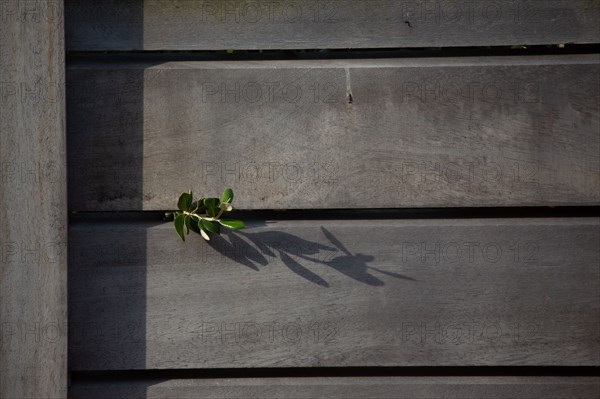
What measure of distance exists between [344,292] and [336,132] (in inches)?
12.0

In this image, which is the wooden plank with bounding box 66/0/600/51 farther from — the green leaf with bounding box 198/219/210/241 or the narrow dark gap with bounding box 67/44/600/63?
the green leaf with bounding box 198/219/210/241

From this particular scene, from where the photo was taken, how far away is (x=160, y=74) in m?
1.11

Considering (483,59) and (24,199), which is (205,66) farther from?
(483,59)

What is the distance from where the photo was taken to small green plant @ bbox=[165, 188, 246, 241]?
3.51ft

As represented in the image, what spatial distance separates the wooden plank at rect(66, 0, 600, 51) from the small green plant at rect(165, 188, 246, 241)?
29 centimetres

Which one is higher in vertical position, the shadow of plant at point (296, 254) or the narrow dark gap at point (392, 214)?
the narrow dark gap at point (392, 214)

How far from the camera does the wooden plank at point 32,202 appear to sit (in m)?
1.07

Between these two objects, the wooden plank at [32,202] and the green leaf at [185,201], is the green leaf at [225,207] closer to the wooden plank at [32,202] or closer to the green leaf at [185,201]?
the green leaf at [185,201]

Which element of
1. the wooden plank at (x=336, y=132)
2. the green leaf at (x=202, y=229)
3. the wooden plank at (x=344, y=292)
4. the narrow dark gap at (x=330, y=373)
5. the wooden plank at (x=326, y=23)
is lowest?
the narrow dark gap at (x=330, y=373)

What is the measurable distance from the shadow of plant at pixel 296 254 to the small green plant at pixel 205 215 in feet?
0.17

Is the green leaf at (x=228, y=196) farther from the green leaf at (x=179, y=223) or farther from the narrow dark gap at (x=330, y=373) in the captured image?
the narrow dark gap at (x=330, y=373)

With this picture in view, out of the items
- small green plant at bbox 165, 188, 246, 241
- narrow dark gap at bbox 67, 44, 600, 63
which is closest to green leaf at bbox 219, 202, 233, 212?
small green plant at bbox 165, 188, 246, 241

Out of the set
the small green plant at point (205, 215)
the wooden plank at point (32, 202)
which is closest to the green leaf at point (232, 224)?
the small green plant at point (205, 215)

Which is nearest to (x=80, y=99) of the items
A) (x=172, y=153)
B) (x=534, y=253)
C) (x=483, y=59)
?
(x=172, y=153)
